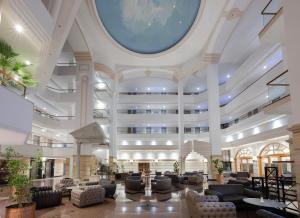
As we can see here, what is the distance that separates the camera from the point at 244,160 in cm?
2453

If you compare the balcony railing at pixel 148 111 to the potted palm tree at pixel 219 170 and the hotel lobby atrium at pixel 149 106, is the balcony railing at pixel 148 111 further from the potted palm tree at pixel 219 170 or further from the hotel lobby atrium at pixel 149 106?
the potted palm tree at pixel 219 170

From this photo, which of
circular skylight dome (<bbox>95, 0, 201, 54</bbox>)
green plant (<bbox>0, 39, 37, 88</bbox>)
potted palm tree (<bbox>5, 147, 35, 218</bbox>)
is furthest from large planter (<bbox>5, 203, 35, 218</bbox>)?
circular skylight dome (<bbox>95, 0, 201, 54</bbox>)

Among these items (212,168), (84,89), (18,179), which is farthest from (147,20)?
(18,179)

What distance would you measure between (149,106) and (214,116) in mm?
13521

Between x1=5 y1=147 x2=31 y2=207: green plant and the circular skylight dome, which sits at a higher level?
the circular skylight dome

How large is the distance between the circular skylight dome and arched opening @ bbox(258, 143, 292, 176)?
11112mm

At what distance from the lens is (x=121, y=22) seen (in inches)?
728

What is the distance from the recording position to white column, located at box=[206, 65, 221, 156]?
63.4 ft

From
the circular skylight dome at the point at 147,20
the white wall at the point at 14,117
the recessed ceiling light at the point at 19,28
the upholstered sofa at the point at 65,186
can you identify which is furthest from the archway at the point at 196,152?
the recessed ceiling light at the point at 19,28

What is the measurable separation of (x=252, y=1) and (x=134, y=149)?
2068 cm

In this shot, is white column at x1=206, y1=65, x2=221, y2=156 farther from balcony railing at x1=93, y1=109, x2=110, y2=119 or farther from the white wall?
the white wall

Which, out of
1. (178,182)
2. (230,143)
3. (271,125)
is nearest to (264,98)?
(271,125)

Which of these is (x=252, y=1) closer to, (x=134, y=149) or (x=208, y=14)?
(x=208, y=14)

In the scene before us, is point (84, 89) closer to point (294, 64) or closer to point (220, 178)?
point (220, 178)
